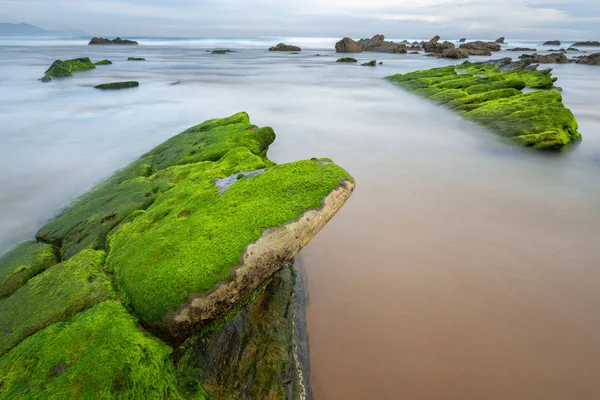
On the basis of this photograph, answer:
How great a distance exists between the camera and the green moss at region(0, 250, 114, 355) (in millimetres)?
5633

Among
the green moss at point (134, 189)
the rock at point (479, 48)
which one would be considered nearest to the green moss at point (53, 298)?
the green moss at point (134, 189)

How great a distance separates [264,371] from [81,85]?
47.4 metres

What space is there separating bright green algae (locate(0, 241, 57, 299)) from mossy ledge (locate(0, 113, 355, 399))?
0.04 meters

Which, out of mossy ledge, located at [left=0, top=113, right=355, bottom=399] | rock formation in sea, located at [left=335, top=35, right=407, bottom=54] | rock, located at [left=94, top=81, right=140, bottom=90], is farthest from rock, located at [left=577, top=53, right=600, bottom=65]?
mossy ledge, located at [left=0, top=113, right=355, bottom=399]


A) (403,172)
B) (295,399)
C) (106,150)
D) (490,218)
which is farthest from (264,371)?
(106,150)

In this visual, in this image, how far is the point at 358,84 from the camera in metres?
46.7

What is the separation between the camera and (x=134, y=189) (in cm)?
1068

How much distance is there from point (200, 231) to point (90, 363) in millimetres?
2583

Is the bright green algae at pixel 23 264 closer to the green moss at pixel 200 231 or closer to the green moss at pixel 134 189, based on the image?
the green moss at pixel 134 189

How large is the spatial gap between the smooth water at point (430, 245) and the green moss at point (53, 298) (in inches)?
152

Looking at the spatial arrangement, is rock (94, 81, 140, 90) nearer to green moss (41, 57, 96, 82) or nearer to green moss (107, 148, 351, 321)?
green moss (41, 57, 96, 82)

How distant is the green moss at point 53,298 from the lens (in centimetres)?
563

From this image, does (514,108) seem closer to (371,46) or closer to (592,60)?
(592,60)

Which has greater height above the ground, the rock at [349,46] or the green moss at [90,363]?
the green moss at [90,363]
